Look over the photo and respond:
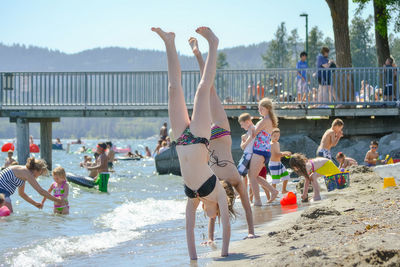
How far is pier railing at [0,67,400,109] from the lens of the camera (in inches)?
826

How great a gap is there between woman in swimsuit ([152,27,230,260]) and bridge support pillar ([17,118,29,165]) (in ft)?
70.7

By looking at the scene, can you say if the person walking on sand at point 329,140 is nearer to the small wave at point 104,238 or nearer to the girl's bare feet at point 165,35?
the small wave at point 104,238

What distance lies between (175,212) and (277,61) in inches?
5270

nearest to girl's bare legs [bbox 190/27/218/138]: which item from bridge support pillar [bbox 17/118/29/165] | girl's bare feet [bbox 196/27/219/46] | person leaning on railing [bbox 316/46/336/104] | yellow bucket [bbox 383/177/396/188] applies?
girl's bare feet [bbox 196/27/219/46]

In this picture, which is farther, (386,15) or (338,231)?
(386,15)

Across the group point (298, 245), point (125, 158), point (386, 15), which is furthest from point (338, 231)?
point (125, 158)

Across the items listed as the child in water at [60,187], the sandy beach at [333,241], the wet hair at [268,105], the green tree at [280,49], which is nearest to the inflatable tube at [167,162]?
the child in water at [60,187]

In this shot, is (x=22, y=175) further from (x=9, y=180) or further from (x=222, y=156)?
(x=222, y=156)

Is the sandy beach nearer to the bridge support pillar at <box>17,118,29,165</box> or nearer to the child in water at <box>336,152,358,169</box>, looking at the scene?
the child in water at <box>336,152,358,169</box>

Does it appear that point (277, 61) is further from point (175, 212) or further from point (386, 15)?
point (175, 212)

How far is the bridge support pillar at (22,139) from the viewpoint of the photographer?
87.7 ft

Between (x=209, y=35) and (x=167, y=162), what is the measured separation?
1901cm

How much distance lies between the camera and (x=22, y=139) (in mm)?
27125

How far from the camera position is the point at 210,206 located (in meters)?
6.32
